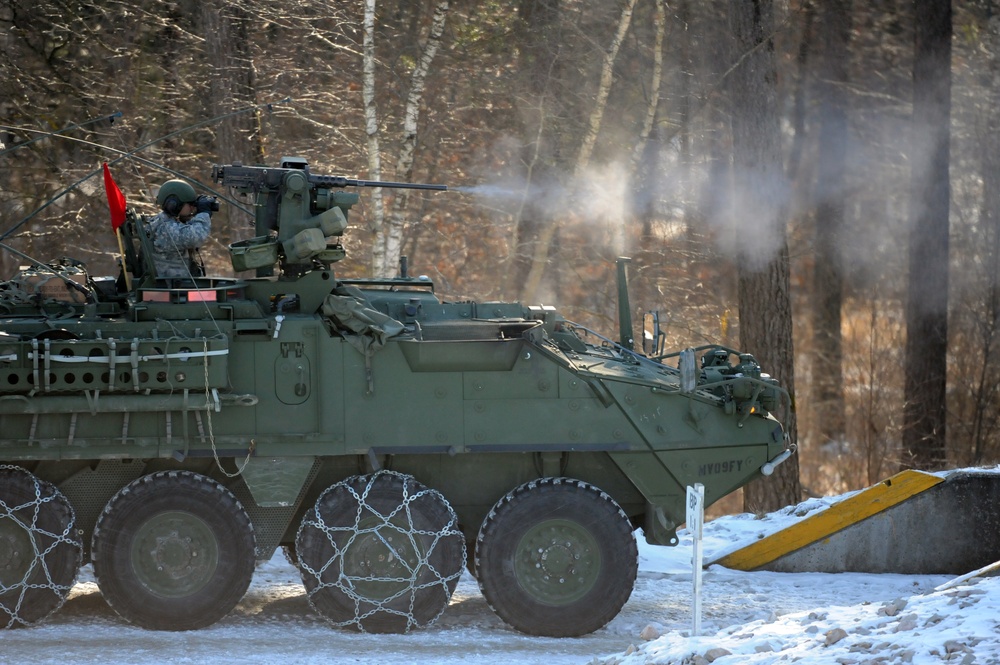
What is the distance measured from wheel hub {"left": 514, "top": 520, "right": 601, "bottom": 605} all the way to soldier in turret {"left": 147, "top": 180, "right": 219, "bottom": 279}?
9.69 ft

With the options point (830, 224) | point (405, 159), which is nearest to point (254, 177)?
point (405, 159)

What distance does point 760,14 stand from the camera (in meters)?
13.9

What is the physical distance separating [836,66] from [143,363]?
18094 mm

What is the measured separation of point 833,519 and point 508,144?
9.19 meters

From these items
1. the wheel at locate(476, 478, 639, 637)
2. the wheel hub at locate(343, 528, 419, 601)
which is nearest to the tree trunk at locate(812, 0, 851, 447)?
the wheel at locate(476, 478, 639, 637)

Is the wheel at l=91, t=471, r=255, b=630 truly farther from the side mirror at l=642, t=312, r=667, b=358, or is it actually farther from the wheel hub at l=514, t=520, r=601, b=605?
the side mirror at l=642, t=312, r=667, b=358

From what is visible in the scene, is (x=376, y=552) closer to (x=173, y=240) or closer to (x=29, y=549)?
(x=29, y=549)

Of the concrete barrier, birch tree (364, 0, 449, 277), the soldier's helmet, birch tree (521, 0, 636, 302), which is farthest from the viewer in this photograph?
birch tree (521, 0, 636, 302)

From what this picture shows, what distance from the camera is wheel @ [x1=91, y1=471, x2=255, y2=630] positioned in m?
8.14

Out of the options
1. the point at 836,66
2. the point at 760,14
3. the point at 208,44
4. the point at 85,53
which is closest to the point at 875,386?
the point at 836,66

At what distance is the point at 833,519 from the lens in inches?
384

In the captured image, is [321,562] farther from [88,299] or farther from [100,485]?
[88,299]

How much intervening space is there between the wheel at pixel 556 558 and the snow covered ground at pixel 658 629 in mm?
162

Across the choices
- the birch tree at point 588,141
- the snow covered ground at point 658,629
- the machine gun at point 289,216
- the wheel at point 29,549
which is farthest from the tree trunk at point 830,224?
the wheel at point 29,549
